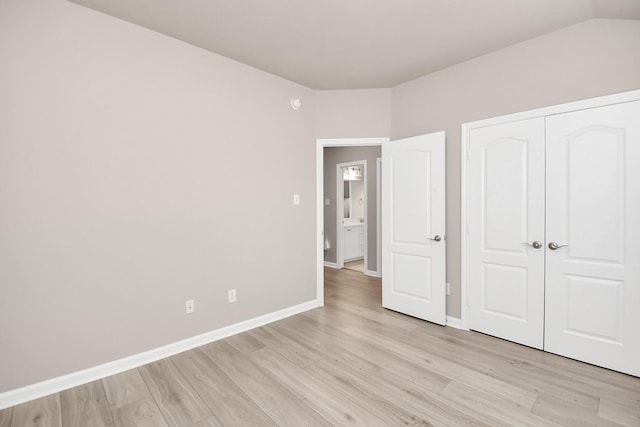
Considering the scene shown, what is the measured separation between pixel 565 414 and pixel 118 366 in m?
3.17

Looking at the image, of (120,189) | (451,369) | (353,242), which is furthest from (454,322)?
(353,242)

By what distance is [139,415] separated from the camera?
1.91m

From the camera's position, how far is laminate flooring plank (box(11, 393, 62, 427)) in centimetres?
183

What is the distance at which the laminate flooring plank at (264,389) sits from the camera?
187 centimetres

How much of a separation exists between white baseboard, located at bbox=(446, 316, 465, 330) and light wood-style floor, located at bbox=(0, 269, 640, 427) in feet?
0.68

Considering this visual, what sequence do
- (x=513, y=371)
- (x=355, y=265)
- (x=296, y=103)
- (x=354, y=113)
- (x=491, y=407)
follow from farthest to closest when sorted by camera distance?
(x=355, y=265)
(x=354, y=113)
(x=296, y=103)
(x=513, y=371)
(x=491, y=407)

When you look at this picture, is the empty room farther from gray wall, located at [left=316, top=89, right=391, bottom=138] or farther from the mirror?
the mirror

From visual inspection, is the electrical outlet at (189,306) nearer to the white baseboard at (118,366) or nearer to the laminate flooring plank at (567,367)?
the white baseboard at (118,366)

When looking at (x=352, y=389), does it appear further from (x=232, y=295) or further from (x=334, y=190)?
(x=334, y=190)

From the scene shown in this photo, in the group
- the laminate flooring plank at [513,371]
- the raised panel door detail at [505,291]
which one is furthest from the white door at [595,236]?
the laminate flooring plank at [513,371]

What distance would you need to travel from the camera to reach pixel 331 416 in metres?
1.87

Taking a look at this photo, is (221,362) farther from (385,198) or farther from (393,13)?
(393,13)

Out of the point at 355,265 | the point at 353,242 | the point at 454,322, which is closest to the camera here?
the point at 454,322

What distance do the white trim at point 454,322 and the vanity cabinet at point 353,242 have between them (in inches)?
144
